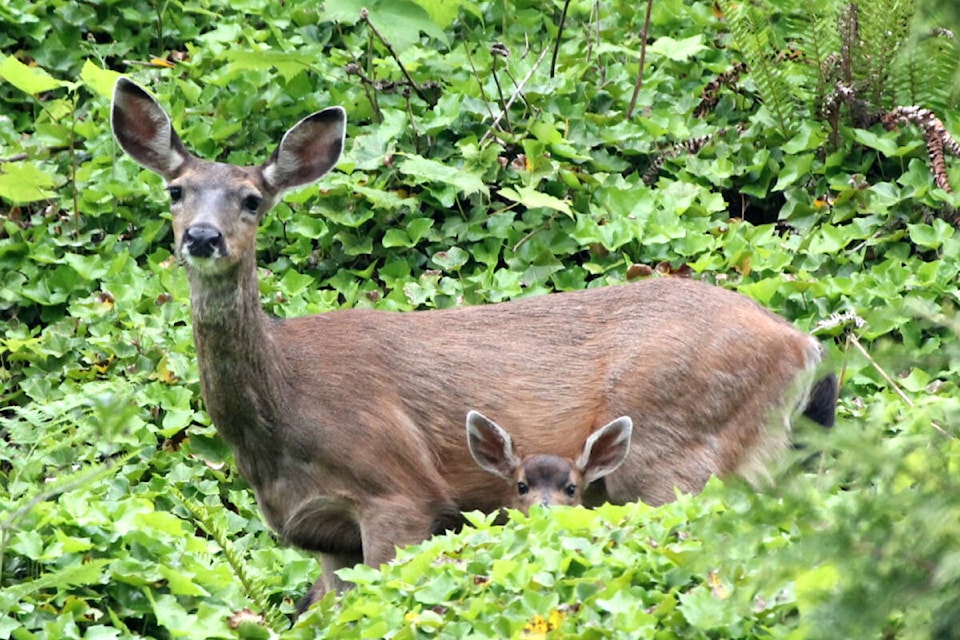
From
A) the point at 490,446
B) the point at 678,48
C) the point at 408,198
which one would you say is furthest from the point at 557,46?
the point at 490,446

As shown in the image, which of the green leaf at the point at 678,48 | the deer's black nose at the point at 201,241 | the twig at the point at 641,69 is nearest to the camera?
the deer's black nose at the point at 201,241

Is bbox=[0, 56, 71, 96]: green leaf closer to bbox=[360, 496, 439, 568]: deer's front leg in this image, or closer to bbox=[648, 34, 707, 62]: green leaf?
bbox=[648, 34, 707, 62]: green leaf

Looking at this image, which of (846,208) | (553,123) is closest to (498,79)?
(553,123)

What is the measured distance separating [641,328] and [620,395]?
0.35m

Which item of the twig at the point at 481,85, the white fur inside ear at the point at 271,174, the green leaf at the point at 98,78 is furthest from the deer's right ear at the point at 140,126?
the twig at the point at 481,85

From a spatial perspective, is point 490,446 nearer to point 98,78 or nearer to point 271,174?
point 271,174

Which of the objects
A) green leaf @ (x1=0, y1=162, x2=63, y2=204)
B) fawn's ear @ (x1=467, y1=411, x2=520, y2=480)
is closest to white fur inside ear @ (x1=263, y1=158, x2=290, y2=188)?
fawn's ear @ (x1=467, y1=411, x2=520, y2=480)

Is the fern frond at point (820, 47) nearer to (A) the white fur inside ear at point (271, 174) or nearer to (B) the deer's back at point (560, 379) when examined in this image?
(B) the deer's back at point (560, 379)

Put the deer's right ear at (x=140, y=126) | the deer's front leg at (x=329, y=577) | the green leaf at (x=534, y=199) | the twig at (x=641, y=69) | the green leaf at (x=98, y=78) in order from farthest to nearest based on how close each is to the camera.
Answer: the twig at (x=641, y=69) < the green leaf at (x=98, y=78) < the green leaf at (x=534, y=199) < the deer's right ear at (x=140, y=126) < the deer's front leg at (x=329, y=577)

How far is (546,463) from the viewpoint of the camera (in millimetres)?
8008

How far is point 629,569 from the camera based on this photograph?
5934 mm

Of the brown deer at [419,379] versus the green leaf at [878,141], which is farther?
the green leaf at [878,141]

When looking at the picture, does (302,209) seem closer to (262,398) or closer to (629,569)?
(262,398)

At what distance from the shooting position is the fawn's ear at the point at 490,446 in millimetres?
8023
